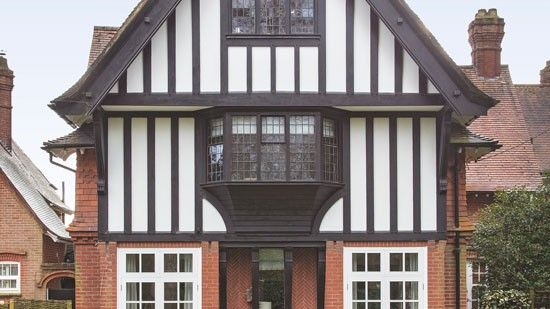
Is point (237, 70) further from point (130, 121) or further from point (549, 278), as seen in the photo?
point (549, 278)

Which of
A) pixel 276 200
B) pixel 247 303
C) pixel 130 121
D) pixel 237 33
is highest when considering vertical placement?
pixel 237 33

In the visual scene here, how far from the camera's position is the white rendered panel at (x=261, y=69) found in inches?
790

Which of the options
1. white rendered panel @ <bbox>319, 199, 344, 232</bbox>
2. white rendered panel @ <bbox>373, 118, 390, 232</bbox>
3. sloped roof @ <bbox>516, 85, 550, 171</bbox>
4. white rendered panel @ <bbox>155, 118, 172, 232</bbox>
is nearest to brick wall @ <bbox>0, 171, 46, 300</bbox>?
white rendered panel @ <bbox>155, 118, 172, 232</bbox>

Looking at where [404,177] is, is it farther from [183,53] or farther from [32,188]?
[32,188]

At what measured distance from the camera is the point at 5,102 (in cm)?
3884

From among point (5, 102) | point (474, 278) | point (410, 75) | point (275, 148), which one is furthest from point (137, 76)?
point (5, 102)

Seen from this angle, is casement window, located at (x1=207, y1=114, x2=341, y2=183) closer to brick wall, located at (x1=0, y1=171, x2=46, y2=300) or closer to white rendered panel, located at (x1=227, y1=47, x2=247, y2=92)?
white rendered panel, located at (x1=227, y1=47, x2=247, y2=92)

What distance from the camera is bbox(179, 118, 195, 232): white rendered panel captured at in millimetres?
20672

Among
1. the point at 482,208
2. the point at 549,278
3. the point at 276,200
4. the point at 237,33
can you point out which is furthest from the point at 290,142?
the point at 482,208

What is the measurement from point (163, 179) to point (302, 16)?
4.64 meters

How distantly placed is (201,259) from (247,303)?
1.68 metres

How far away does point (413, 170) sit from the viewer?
820 inches

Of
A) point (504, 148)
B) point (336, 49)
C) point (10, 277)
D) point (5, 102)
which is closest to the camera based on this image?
point (336, 49)

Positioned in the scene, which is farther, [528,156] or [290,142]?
[528,156]
